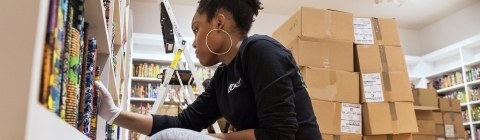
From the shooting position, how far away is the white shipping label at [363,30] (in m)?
2.30

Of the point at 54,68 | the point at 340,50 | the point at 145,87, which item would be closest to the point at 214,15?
the point at 54,68

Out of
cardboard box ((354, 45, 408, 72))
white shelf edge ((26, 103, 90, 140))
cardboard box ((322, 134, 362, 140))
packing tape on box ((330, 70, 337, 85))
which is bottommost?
cardboard box ((322, 134, 362, 140))

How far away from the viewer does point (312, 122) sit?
3.31 feet

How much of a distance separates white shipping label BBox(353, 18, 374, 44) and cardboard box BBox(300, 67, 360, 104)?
22 cm

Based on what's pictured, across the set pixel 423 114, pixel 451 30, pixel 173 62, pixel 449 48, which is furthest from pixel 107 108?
pixel 451 30

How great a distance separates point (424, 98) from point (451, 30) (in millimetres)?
1930

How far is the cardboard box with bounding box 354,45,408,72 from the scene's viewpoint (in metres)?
2.26

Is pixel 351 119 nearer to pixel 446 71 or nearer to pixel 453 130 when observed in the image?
pixel 453 130

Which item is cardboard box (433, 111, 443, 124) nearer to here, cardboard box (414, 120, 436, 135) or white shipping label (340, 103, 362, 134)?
cardboard box (414, 120, 436, 135)

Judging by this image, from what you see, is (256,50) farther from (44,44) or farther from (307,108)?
(44,44)

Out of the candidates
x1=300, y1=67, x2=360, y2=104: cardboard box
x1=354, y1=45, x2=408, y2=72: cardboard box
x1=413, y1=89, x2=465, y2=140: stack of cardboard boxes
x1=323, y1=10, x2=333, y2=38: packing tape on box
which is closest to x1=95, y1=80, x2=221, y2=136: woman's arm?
x1=300, y1=67, x2=360, y2=104: cardboard box

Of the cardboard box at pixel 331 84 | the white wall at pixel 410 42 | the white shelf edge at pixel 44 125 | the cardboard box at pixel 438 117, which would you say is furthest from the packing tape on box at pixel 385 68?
the white wall at pixel 410 42

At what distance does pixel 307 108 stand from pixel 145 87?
3638mm

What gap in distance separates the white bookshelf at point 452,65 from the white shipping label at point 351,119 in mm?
2963
